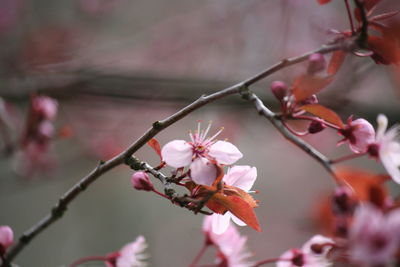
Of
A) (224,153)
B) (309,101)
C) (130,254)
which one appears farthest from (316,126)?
(130,254)

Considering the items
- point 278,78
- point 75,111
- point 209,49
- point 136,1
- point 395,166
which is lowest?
point 395,166

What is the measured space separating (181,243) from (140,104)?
2382mm

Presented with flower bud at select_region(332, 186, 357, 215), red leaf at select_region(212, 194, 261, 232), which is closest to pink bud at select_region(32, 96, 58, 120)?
red leaf at select_region(212, 194, 261, 232)

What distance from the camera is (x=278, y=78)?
5.83 ft

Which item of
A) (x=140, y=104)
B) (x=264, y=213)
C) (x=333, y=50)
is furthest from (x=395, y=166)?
(x=264, y=213)

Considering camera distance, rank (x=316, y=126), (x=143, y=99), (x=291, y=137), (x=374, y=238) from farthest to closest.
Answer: (x=143, y=99)
(x=316, y=126)
(x=291, y=137)
(x=374, y=238)

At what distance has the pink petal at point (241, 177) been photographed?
0.61m

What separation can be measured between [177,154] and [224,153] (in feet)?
0.20

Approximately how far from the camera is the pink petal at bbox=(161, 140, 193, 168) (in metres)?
0.56

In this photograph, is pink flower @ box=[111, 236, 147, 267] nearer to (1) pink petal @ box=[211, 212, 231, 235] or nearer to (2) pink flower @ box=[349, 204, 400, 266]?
(1) pink petal @ box=[211, 212, 231, 235]

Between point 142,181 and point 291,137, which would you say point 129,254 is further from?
point 291,137

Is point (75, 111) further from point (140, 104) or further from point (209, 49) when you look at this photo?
point (140, 104)

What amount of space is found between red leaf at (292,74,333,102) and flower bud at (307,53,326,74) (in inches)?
2.2

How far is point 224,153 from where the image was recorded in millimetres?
570
